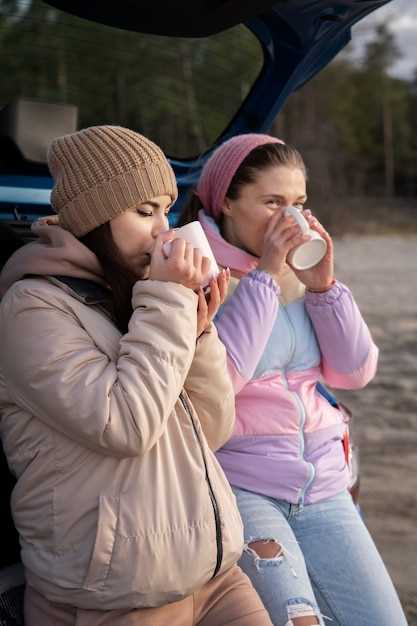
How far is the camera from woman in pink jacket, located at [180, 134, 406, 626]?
2.04 m

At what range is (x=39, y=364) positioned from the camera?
5.21 ft

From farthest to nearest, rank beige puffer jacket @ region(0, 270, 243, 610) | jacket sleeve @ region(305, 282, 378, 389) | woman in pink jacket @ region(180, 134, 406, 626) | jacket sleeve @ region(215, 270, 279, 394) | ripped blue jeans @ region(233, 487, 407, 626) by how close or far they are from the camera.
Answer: jacket sleeve @ region(305, 282, 378, 389) → jacket sleeve @ region(215, 270, 279, 394) → woman in pink jacket @ region(180, 134, 406, 626) → ripped blue jeans @ region(233, 487, 407, 626) → beige puffer jacket @ region(0, 270, 243, 610)

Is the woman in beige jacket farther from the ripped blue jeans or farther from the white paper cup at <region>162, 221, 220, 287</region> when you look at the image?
the ripped blue jeans

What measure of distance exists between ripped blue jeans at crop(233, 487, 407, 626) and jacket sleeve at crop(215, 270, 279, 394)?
311mm

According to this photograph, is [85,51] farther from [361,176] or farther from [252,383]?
[361,176]

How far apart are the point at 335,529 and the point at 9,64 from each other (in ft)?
21.6

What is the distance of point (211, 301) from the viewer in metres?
1.79

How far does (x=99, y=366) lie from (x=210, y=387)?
28 cm

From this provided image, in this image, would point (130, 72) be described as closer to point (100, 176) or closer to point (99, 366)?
point (100, 176)

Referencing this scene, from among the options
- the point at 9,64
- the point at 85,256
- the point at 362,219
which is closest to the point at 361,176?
the point at 362,219

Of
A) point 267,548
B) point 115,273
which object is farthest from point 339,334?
point 115,273

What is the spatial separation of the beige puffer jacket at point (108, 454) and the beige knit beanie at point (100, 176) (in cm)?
18

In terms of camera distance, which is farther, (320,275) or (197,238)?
(320,275)

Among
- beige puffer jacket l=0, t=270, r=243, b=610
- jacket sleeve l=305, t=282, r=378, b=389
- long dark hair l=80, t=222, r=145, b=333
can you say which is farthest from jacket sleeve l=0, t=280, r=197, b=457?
jacket sleeve l=305, t=282, r=378, b=389
